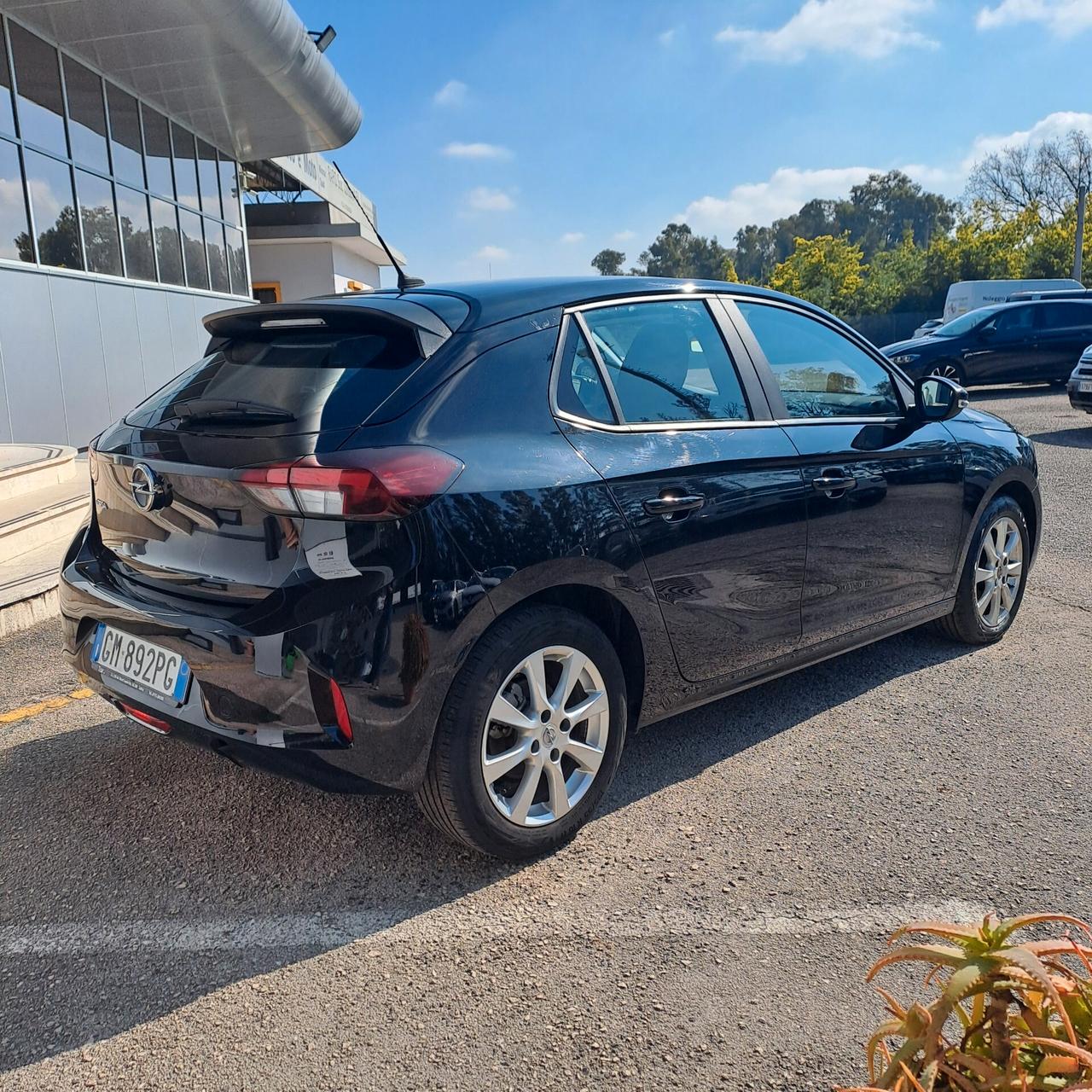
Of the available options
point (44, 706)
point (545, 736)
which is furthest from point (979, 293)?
point (545, 736)

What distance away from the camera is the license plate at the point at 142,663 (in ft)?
8.94

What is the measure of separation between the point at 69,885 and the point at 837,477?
9.47ft

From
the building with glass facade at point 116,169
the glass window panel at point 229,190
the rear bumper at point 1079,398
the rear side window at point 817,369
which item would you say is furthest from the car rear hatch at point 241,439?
the glass window panel at point 229,190

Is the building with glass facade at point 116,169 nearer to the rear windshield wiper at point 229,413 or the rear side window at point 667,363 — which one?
the rear windshield wiper at point 229,413

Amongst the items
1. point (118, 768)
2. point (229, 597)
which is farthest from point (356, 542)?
point (118, 768)

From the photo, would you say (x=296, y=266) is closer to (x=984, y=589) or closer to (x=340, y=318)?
(x=984, y=589)

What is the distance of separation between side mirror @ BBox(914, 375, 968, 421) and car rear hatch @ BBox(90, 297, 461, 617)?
2.41 m

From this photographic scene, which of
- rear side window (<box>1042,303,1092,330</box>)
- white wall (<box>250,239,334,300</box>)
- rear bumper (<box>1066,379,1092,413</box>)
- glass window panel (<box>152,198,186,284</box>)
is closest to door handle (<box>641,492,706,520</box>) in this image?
rear bumper (<box>1066,379,1092,413</box>)

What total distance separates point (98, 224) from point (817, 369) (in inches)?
448


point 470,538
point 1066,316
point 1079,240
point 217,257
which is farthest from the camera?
point 1079,240

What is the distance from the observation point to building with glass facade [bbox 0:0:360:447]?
34.7 ft

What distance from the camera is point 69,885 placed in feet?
9.28

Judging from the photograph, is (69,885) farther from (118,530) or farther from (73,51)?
(73,51)

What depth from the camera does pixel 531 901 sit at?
2740 millimetres
